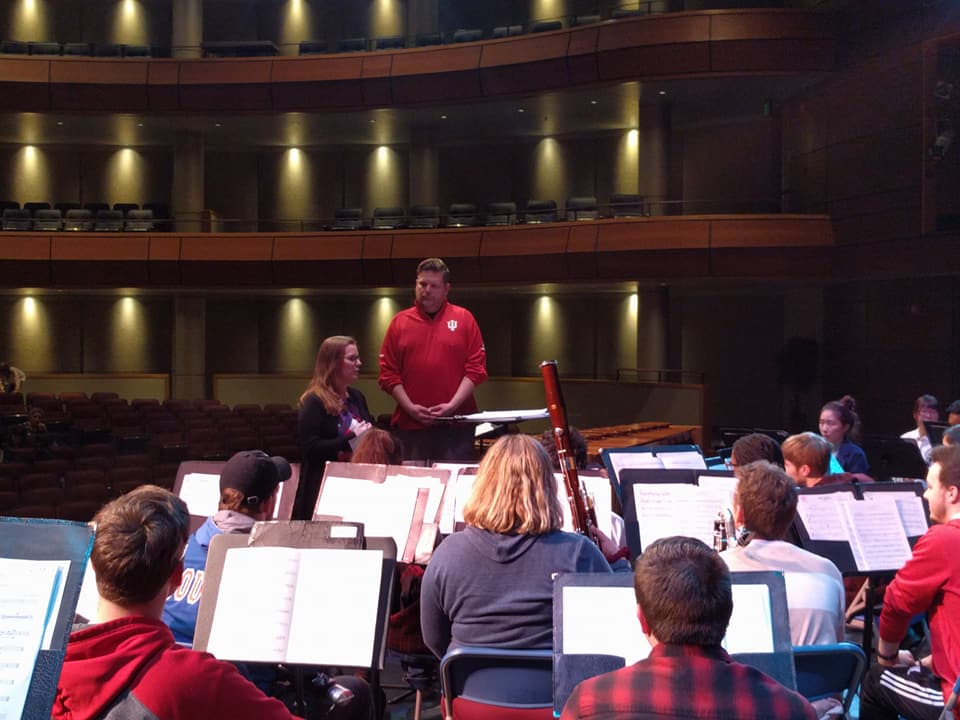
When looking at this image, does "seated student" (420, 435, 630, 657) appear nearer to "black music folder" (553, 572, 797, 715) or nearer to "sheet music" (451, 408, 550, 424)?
"black music folder" (553, 572, 797, 715)

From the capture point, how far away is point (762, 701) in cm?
212

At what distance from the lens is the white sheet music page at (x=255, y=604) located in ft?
10.6

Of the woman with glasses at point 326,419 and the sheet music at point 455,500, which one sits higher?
the woman with glasses at point 326,419

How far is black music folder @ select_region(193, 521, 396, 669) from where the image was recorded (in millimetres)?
3209

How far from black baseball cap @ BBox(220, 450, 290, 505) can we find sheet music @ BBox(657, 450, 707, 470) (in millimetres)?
2438

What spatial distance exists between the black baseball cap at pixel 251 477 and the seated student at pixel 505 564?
78cm

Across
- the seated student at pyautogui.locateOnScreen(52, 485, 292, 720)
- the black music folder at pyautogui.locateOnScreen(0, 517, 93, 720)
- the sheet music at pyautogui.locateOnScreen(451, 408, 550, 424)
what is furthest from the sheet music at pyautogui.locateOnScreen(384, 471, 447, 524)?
the black music folder at pyautogui.locateOnScreen(0, 517, 93, 720)

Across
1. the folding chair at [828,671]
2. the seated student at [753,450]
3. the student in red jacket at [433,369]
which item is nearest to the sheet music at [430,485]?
the student in red jacket at [433,369]

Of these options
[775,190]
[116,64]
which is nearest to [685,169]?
[775,190]

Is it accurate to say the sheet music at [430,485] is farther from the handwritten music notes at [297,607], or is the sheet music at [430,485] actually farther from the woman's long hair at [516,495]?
the handwritten music notes at [297,607]

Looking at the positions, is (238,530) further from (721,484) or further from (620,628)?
(721,484)

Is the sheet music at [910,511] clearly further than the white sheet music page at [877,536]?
Yes

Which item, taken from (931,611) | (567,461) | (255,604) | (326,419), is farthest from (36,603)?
(326,419)

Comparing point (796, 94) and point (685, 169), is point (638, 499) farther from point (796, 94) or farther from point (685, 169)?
point (685, 169)
